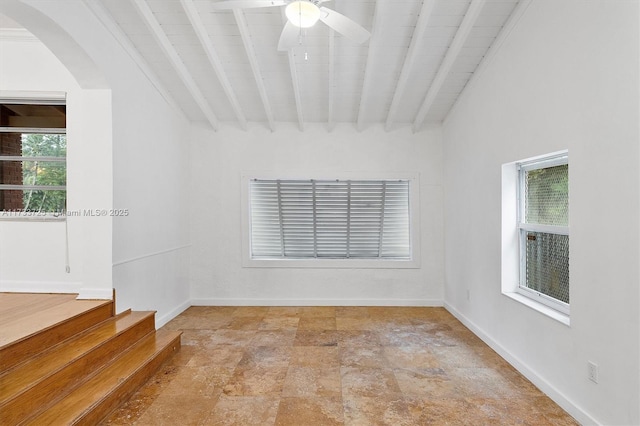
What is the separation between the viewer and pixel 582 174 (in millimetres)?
2193

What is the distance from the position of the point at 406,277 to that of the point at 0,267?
4.83 m

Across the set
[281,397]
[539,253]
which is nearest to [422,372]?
[281,397]

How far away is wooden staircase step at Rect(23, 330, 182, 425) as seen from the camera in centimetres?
198

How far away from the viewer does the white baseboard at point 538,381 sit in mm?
2191

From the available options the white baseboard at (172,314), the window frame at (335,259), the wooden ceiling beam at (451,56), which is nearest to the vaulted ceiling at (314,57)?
the wooden ceiling beam at (451,56)

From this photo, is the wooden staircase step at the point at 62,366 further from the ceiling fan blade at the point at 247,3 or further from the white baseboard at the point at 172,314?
the ceiling fan blade at the point at 247,3

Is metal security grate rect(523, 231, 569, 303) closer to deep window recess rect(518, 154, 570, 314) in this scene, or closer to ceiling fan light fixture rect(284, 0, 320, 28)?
deep window recess rect(518, 154, 570, 314)

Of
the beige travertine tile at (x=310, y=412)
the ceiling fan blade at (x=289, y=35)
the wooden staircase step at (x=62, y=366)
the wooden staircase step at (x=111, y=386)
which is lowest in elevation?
the beige travertine tile at (x=310, y=412)

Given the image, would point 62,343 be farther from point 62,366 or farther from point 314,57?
point 314,57

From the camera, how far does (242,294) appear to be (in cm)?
493

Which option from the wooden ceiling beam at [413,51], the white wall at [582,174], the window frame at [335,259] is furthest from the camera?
the window frame at [335,259]

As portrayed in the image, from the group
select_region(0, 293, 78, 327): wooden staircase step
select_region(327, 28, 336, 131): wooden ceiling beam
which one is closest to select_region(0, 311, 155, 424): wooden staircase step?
select_region(0, 293, 78, 327): wooden staircase step

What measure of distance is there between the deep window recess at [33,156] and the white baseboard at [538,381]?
4.70 metres

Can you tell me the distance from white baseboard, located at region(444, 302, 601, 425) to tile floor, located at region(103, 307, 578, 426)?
0.18ft
